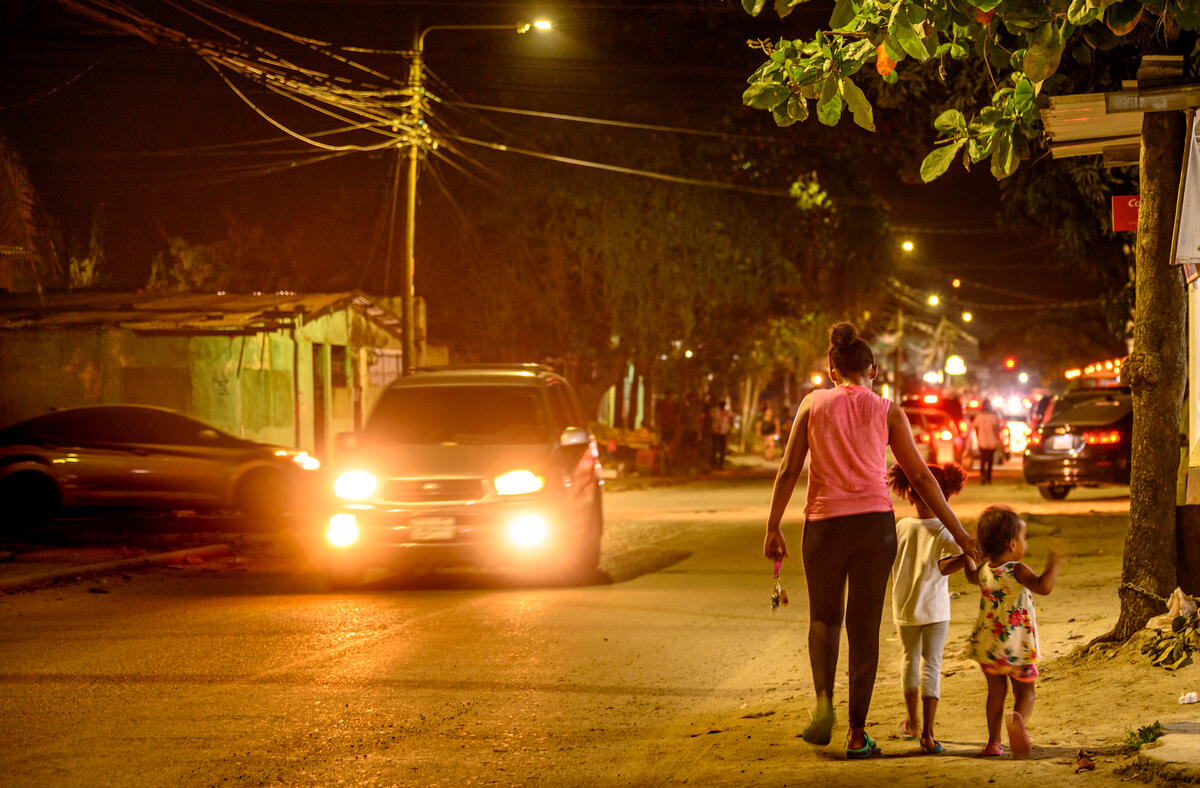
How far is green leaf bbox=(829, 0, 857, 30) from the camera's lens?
507 cm

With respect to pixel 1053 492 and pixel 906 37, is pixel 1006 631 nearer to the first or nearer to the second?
pixel 906 37

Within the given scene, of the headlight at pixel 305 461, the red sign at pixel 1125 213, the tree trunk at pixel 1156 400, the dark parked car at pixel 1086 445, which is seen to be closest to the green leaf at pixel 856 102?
the tree trunk at pixel 1156 400

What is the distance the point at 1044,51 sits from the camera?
549 cm

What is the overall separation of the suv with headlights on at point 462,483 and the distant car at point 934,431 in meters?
11.5

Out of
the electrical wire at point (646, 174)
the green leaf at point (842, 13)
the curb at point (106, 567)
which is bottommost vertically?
the curb at point (106, 567)

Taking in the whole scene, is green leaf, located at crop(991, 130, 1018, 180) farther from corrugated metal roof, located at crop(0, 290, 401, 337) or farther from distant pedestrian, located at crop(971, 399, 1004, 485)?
distant pedestrian, located at crop(971, 399, 1004, 485)

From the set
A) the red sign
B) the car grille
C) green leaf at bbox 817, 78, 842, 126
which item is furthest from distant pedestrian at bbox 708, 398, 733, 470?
green leaf at bbox 817, 78, 842, 126

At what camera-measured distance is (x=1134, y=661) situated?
7.38 meters

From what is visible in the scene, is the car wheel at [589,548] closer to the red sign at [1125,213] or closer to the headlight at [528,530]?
the headlight at [528,530]

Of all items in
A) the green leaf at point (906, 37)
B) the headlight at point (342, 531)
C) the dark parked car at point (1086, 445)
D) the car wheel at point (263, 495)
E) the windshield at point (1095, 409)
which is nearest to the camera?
the green leaf at point (906, 37)

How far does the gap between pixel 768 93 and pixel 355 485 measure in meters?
7.71

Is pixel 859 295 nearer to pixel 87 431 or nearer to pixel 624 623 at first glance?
pixel 87 431

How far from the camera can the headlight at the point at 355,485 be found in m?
12.6

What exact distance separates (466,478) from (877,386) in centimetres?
4389
